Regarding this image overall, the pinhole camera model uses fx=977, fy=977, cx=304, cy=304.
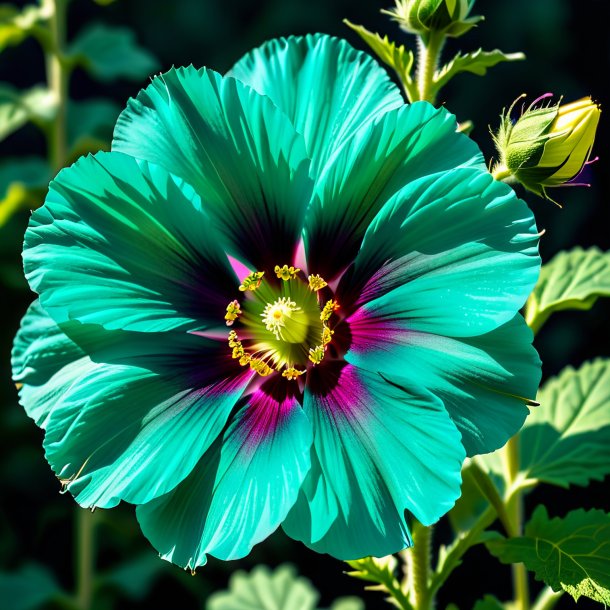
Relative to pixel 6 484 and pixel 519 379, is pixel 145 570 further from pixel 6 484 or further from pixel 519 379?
pixel 519 379

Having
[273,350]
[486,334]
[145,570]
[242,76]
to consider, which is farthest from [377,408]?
[145,570]

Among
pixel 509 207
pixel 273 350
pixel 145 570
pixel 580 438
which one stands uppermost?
pixel 509 207

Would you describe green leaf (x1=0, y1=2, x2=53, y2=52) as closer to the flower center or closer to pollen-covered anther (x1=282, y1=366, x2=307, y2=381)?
the flower center

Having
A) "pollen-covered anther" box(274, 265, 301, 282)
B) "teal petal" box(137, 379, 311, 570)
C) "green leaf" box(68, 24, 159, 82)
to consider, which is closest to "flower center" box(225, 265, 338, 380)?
"pollen-covered anther" box(274, 265, 301, 282)

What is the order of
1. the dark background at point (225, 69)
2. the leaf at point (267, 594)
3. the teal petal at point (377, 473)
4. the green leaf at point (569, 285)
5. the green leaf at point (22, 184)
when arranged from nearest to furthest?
1. the teal petal at point (377, 473)
2. the green leaf at point (569, 285)
3. the leaf at point (267, 594)
4. the green leaf at point (22, 184)
5. the dark background at point (225, 69)

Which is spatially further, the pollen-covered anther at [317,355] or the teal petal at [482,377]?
the pollen-covered anther at [317,355]

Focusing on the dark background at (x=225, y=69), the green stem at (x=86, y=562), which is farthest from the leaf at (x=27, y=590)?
the dark background at (x=225, y=69)

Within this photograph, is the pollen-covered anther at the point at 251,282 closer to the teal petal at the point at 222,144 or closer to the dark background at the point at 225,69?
the teal petal at the point at 222,144
